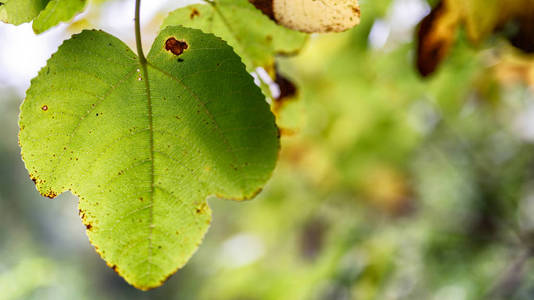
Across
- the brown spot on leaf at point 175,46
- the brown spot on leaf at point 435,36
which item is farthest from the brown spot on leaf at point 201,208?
the brown spot on leaf at point 435,36

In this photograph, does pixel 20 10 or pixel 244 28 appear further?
pixel 244 28

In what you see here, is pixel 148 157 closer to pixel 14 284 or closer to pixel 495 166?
pixel 495 166

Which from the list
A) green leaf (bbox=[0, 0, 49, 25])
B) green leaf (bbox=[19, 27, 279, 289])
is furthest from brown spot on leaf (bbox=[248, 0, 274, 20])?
green leaf (bbox=[0, 0, 49, 25])

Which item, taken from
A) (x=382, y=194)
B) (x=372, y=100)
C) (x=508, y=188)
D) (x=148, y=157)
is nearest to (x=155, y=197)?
(x=148, y=157)

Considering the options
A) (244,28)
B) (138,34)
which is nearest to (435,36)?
(244,28)

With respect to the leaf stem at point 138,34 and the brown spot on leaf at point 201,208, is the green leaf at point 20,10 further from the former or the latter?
the brown spot on leaf at point 201,208

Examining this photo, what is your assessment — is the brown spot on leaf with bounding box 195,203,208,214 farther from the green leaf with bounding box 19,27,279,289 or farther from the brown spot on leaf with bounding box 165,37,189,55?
the brown spot on leaf with bounding box 165,37,189,55

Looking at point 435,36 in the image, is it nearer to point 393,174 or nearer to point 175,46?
point 175,46
